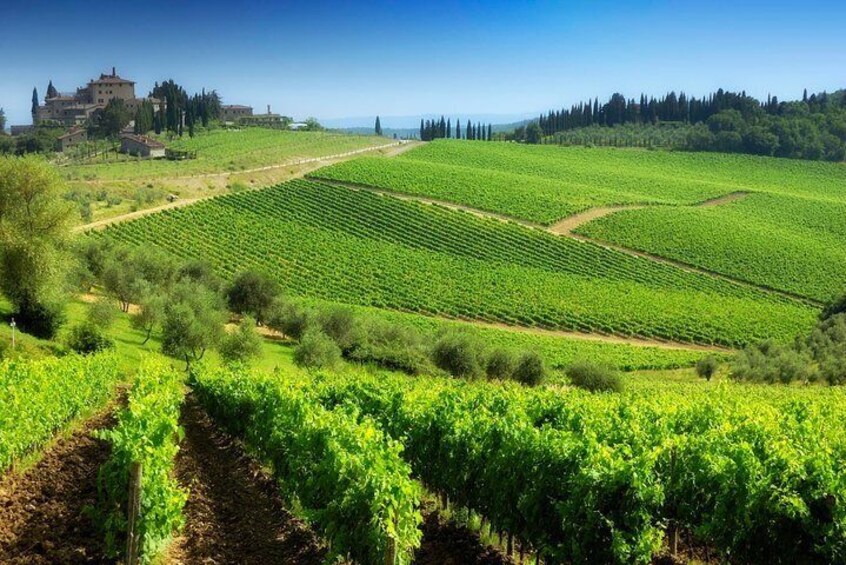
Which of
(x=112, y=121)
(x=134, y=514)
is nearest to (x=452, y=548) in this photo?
(x=134, y=514)

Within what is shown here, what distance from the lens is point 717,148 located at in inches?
7613

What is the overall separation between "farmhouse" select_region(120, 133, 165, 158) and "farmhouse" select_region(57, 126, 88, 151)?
18.9 meters

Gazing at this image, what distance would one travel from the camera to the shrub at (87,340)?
4084 centimetres

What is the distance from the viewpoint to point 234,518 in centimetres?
1855

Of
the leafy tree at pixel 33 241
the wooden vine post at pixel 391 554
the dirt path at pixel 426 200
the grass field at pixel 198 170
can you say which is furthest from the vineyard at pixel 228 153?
the wooden vine post at pixel 391 554

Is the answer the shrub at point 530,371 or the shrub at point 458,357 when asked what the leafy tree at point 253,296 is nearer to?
the shrub at point 458,357

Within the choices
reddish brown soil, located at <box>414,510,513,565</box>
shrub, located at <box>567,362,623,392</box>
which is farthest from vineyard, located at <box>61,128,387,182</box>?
reddish brown soil, located at <box>414,510,513,565</box>

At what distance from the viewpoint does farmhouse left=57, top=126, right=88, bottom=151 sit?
155500 mm

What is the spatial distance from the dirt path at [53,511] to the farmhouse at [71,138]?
149 m

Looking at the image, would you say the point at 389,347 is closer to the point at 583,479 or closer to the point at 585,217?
the point at 583,479

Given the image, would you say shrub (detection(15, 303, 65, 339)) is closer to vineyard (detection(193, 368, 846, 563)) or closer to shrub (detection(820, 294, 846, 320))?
vineyard (detection(193, 368, 846, 563))

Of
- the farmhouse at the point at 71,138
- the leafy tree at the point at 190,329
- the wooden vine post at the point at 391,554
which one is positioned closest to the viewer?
the wooden vine post at the point at 391,554

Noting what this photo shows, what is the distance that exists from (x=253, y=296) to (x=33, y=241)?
21.1 meters

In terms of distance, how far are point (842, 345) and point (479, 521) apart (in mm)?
53174
